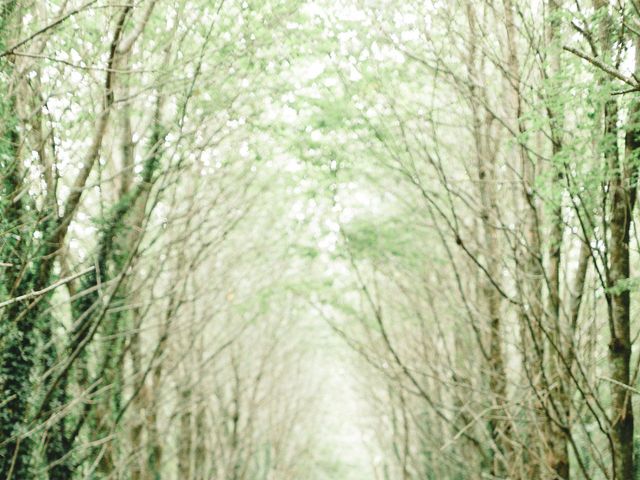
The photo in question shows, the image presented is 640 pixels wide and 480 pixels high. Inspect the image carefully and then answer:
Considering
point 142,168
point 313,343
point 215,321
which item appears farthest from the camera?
point 313,343

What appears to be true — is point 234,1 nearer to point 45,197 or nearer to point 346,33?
point 346,33

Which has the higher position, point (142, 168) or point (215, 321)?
point (142, 168)

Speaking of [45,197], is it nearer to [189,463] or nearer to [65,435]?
[65,435]

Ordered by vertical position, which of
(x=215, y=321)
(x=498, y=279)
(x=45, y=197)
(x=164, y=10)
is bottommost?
(x=215, y=321)

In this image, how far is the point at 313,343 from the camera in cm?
1366

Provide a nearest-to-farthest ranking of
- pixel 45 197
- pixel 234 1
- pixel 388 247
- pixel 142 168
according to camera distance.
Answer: pixel 45 197 → pixel 234 1 → pixel 142 168 → pixel 388 247

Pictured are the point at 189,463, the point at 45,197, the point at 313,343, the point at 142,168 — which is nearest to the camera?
the point at 45,197

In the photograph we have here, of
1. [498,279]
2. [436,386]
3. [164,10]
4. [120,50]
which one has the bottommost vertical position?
[436,386]

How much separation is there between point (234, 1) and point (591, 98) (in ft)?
10.7

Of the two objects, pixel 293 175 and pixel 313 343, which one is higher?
pixel 293 175

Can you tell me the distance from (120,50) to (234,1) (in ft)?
3.29

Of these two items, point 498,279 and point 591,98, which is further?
point 498,279

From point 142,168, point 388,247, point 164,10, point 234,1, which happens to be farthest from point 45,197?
point 388,247

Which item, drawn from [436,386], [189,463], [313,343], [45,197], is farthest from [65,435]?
[313,343]
